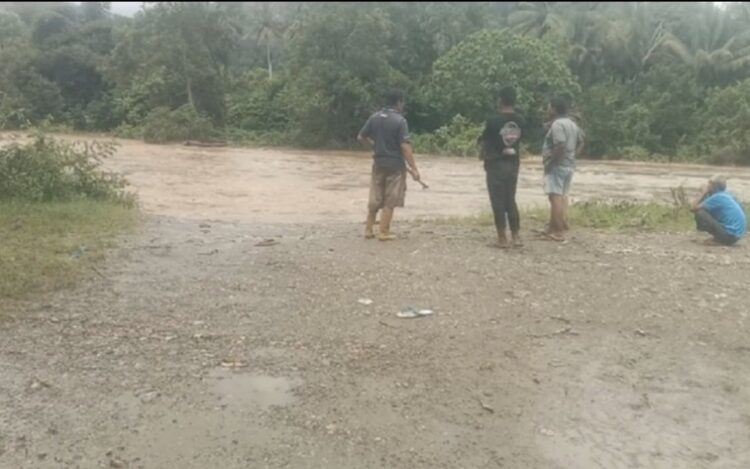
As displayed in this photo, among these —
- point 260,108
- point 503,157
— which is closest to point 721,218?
point 503,157

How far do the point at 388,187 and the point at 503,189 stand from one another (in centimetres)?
120

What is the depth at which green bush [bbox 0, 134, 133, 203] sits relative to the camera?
10.7 m

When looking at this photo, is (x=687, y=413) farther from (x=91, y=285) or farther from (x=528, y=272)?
(x=91, y=285)

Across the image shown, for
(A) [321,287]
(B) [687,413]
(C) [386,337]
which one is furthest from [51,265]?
(B) [687,413]

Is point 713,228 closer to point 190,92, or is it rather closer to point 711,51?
point 711,51

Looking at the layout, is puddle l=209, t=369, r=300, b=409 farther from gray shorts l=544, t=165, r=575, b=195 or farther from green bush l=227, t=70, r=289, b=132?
green bush l=227, t=70, r=289, b=132

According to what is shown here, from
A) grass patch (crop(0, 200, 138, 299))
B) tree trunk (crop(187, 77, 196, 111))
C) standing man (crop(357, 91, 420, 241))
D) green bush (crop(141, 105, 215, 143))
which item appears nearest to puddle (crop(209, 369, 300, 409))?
grass patch (crop(0, 200, 138, 299))

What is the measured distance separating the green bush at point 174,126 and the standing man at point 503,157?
2988 cm

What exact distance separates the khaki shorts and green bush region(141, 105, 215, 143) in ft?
95.1

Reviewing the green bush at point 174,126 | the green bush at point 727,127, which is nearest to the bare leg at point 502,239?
the green bush at point 727,127

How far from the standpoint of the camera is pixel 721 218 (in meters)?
8.41

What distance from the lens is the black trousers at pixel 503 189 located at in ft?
25.5

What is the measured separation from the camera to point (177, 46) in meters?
33.6

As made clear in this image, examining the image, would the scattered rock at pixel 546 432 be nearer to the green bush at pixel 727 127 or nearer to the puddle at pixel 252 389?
the puddle at pixel 252 389
